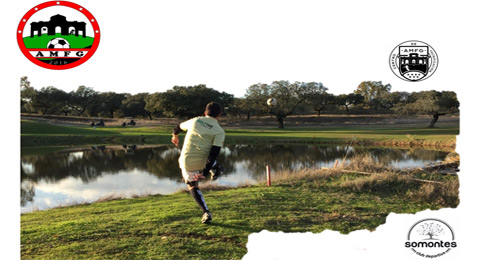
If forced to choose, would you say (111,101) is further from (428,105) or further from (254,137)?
(428,105)

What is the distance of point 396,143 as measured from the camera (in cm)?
2688

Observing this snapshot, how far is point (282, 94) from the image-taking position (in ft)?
117

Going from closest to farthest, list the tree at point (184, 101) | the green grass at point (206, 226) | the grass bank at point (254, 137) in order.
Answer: the green grass at point (206, 226) < the grass bank at point (254, 137) < the tree at point (184, 101)

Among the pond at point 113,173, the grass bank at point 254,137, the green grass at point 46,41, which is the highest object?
the green grass at point 46,41

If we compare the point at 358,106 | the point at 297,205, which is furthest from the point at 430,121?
the point at 297,205

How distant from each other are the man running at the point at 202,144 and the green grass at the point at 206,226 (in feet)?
3.12

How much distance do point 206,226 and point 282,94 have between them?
104 ft

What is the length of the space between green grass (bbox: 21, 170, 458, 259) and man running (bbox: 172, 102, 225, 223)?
95 cm

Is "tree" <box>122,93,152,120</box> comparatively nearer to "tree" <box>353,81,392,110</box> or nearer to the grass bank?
the grass bank

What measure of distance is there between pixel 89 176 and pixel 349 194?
44.0 ft

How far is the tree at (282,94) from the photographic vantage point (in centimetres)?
3531

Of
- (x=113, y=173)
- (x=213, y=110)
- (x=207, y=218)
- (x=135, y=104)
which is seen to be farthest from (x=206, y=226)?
(x=135, y=104)

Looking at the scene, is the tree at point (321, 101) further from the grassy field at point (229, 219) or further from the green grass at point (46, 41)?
the green grass at point (46, 41)

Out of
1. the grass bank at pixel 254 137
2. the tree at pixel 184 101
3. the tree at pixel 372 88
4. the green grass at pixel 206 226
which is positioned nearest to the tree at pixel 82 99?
the grass bank at pixel 254 137
